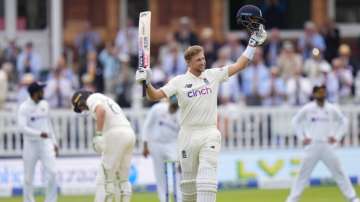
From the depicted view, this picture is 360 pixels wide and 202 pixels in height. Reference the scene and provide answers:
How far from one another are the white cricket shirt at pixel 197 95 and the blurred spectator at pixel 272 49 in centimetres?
1263

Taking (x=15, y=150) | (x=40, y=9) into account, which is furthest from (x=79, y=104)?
(x=40, y=9)

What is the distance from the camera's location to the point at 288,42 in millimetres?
28656

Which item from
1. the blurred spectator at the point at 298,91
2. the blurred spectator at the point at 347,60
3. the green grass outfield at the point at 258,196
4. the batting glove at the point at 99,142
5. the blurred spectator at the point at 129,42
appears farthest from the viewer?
the blurred spectator at the point at 129,42

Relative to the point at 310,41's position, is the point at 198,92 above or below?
above

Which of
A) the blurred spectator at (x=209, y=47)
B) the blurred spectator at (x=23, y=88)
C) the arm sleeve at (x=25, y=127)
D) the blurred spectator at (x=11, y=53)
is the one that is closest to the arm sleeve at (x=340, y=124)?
the arm sleeve at (x=25, y=127)

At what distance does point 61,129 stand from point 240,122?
3657mm

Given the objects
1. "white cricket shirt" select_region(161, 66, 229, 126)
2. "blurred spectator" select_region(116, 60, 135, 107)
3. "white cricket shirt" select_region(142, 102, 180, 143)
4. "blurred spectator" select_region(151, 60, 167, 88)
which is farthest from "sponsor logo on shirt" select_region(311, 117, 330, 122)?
"blurred spectator" select_region(116, 60, 135, 107)

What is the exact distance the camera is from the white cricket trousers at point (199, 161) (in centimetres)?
1425

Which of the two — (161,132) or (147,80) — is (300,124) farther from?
(147,80)

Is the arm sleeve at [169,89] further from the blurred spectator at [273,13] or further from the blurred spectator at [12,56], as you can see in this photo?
the blurred spectator at [273,13]

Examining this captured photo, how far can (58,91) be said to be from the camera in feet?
84.1

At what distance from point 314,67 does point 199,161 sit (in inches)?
486

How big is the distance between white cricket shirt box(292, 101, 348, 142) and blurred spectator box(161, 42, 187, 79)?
7.22 metres

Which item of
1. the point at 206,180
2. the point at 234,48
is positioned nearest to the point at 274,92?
the point at 234,48
